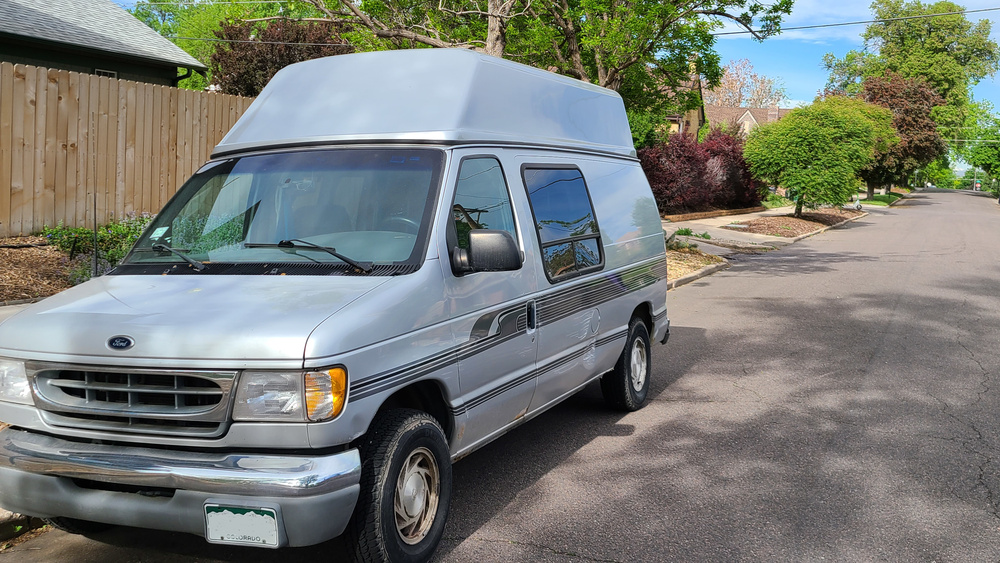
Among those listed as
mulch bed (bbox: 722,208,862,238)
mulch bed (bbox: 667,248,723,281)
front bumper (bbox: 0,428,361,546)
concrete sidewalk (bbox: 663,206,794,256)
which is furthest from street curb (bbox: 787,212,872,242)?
front bumper (bbox: 0,428,361,546)

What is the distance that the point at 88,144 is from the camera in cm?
1193

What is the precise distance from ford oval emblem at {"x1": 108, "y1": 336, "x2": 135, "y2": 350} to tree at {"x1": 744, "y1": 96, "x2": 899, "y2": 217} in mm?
32312

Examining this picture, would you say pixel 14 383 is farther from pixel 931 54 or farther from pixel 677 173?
pixel 931 54

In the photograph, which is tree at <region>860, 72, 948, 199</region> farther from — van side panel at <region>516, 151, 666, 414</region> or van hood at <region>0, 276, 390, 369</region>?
van hood at <region>0, 276, 390, 369</region>

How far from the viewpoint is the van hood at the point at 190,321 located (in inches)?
135

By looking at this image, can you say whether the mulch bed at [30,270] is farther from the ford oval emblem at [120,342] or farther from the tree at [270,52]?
the tree at [270,52]

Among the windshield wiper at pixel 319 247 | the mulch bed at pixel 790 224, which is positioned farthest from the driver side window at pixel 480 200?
the mulch bed at pixel 790 224

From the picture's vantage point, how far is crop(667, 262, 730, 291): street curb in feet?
50.4

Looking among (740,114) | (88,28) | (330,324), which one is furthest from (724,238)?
(740,114)

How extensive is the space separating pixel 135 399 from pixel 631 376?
423cm

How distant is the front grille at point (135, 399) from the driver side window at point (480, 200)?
4.89 ft

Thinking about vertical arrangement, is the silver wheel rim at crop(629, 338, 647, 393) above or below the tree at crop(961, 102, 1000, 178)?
below

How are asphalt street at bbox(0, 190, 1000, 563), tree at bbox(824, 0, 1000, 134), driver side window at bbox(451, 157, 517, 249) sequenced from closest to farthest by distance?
asphalt street at bbox(0, 190, 1000, 563) < driver side window at bbox(451, 157, 517, 249) < tree at bbox(824, 0, 1000, 134)

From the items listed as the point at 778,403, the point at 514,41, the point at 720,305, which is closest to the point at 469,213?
the point at 778,403
